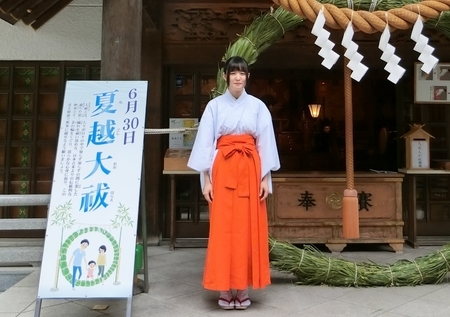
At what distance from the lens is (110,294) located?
3.00 metres

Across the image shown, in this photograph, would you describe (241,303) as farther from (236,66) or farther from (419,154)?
(419,154)

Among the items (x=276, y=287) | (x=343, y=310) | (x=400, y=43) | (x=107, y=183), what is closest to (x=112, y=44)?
(x=107, y=183)

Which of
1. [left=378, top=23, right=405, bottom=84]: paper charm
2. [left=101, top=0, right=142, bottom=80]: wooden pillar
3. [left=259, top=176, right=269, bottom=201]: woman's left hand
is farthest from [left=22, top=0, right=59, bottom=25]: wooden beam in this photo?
[left=378, top=23, right=405, bottom=84]: paper charm

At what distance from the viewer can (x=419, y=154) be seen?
20.0 ft

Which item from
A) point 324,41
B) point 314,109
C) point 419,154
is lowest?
point 419,154

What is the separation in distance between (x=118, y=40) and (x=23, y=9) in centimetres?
240

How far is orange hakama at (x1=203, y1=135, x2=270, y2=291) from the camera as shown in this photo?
134 inches

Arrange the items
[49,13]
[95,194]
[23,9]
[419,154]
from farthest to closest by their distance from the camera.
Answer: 1. [419,154]
2. [49,13]
3. [23,9]
4. [95,194]

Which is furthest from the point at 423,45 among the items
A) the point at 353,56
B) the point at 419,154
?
the point at 419,154

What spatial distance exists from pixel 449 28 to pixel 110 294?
4.22 metres

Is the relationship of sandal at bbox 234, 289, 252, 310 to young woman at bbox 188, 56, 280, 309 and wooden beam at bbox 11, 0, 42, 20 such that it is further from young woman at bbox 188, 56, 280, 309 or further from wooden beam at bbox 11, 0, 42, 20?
wooden beam at bbox 11, 0, 42, 20

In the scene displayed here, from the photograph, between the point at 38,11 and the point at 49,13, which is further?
the point at 49,13

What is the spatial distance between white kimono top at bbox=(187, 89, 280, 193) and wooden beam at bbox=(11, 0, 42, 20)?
10.8 feet

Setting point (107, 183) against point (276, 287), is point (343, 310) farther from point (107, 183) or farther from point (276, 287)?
point (107, 183)
